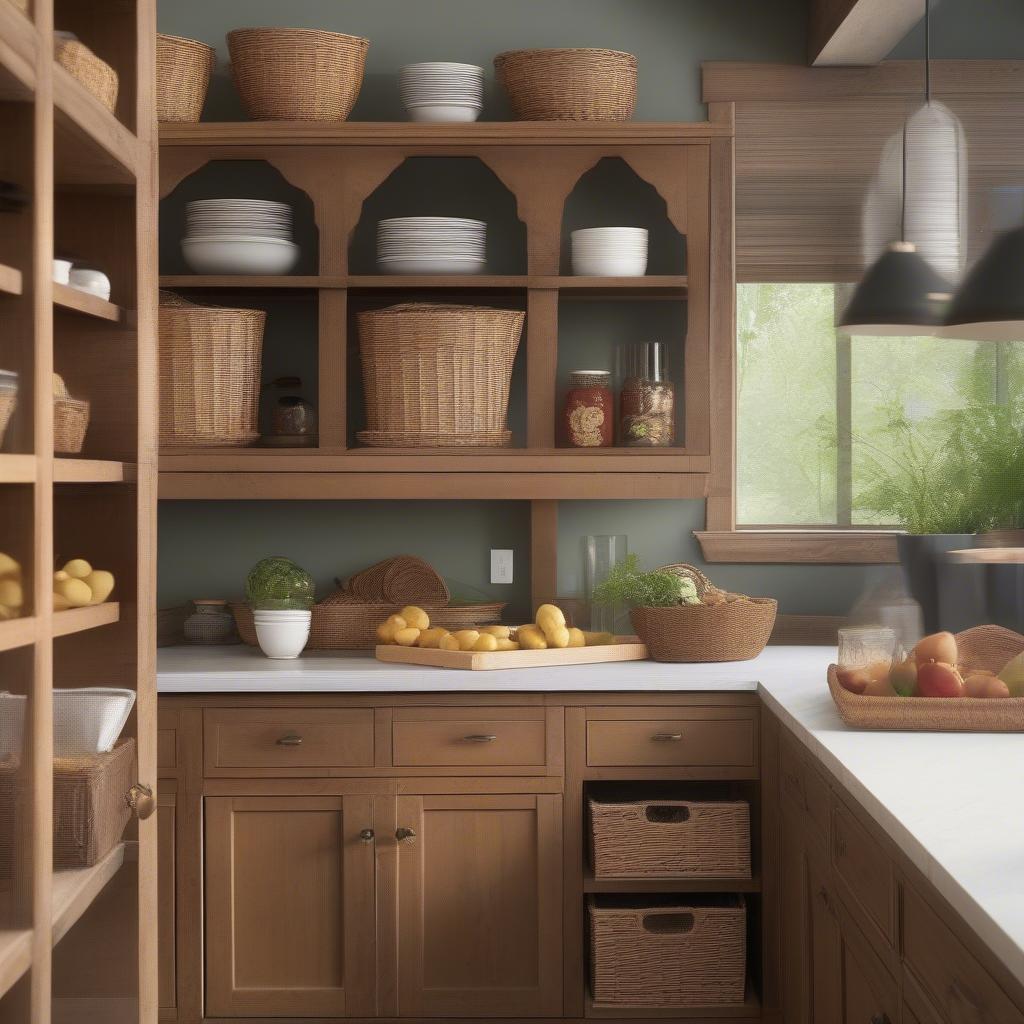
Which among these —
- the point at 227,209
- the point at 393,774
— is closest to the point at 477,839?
the point at 393,774

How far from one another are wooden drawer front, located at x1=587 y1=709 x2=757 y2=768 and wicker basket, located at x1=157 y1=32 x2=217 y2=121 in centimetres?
189

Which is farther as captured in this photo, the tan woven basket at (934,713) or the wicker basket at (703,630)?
the wicker basket at (703,630)

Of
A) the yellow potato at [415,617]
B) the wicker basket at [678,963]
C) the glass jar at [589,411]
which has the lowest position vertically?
the wicker basket at [678,963]

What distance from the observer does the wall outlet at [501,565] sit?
11.9 ft

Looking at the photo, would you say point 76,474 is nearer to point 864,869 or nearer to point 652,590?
point 864,869

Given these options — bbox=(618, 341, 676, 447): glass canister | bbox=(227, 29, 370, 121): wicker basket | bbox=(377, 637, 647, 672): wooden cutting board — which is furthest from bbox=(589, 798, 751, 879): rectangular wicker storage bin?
bbox=(227, 29, 370, 121): wicker basket

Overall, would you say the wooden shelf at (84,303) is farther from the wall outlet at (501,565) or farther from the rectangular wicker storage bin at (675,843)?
the wall outlet at (501,565)

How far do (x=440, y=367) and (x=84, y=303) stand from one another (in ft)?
5.17

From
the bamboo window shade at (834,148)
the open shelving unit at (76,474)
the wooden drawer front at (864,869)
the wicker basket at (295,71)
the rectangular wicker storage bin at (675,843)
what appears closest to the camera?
the open shelving unit at (76,474)

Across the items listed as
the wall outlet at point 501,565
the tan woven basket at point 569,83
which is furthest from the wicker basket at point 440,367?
the tan woven basket at point 569,83

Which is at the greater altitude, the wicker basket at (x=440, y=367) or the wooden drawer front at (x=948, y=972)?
the wicker basket at (x=440, y=367)

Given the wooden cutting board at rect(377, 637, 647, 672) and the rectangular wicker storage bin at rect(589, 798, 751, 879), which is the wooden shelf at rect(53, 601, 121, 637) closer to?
the wooden cutting board at rect(377, 637, 647, 672)

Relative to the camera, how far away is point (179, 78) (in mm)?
3297

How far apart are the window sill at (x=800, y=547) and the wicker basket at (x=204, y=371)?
4.35 feet
